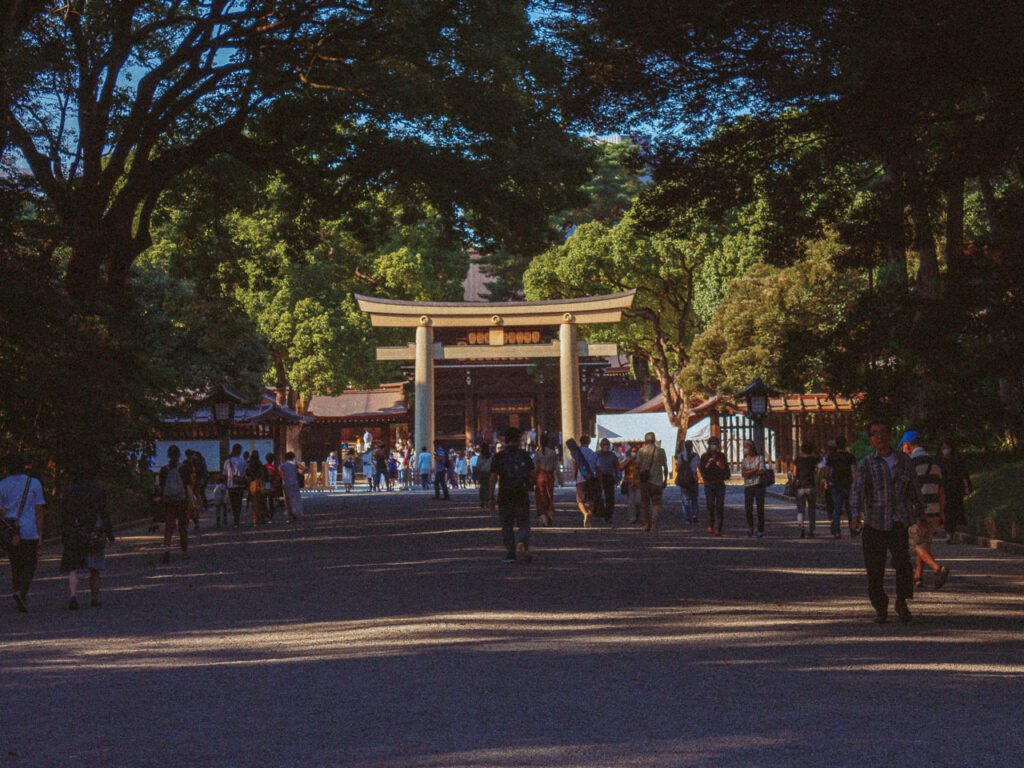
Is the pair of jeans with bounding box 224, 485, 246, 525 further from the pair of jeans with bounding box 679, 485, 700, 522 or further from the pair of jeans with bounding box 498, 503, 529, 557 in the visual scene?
the pair of jeans with bounding box 498, 503, 529, 557

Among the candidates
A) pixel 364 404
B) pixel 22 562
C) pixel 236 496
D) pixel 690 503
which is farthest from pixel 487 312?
pixel 22 562

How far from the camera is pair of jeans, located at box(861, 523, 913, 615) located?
41.2 ft

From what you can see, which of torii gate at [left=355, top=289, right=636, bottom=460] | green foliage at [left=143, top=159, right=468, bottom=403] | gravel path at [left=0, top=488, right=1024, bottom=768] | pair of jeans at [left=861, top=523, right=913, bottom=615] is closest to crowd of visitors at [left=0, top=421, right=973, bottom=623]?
pair of jeans at [left=861, top=523, right=913, bottom=615]

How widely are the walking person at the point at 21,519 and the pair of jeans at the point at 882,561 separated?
8.44m

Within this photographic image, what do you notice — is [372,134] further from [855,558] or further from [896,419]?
[896,419]

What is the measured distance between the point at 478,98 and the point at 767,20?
10844 millimetres

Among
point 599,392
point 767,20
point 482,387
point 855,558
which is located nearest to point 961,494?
point 855,558

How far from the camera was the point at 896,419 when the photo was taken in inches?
578

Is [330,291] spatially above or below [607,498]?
above

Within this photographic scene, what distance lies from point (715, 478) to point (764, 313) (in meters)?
25.0

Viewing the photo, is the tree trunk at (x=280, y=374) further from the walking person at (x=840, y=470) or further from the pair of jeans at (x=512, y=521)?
the pair of jeans at (x=512, y=521)

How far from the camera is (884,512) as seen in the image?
1283 centimetres

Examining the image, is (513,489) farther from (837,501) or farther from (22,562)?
Result: (837,501)

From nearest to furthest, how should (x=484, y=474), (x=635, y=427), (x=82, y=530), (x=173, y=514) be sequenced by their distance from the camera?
(x=82, y=530), (x=173, y=514), (x=484, y=474), (x=635, y=427)
